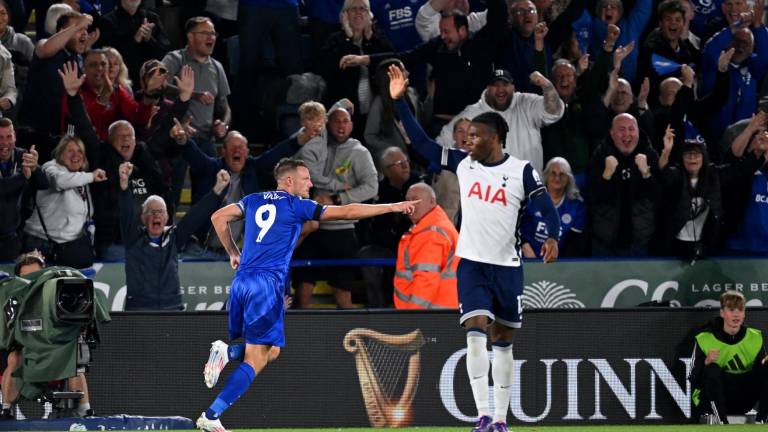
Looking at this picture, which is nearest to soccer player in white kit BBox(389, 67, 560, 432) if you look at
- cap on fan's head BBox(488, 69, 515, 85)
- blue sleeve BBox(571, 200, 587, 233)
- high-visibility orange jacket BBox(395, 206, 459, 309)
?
high-visibility orange jacket BBox(395, 206, 459, 309)

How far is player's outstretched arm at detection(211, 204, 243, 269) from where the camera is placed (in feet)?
32.3

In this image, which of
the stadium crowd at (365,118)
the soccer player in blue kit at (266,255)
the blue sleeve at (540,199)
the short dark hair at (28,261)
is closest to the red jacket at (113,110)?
the stadium crowd at (365,118)

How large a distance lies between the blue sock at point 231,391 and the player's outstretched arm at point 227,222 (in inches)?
32.6

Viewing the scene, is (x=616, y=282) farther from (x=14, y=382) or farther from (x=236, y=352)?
(x=14, y=382)

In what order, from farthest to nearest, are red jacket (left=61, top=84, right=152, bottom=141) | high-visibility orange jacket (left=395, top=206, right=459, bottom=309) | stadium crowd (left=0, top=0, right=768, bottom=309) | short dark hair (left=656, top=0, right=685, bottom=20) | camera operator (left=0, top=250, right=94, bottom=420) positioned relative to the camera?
short dark hair (left=656, top=0, right=685, bottom=20) < red jacket (left=61, top=84, right=152, bottom=141) < stadium crowd (left=0, top=0, right=768, bottom=309) < high-visibility orange jacket (left=395, top=206, right=459, bottom=309) < camera operator (left=0, top=250, right=94, bottom=420)

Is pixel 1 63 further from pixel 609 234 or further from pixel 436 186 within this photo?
pixel 609 234

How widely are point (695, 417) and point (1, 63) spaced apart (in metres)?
7.68

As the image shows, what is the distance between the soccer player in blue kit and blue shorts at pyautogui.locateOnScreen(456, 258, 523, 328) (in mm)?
625

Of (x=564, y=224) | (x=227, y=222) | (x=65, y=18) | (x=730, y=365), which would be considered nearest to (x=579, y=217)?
(x=564, y=224)

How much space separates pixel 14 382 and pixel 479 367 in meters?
4.36

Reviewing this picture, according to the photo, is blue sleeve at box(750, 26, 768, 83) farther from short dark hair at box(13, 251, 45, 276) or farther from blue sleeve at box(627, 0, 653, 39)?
short dark hair at box(13, 251, 45, 276)

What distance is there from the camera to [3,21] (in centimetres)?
1465

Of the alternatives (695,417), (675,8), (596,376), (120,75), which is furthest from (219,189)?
(675,8)

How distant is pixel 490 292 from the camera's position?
9.59 metres
